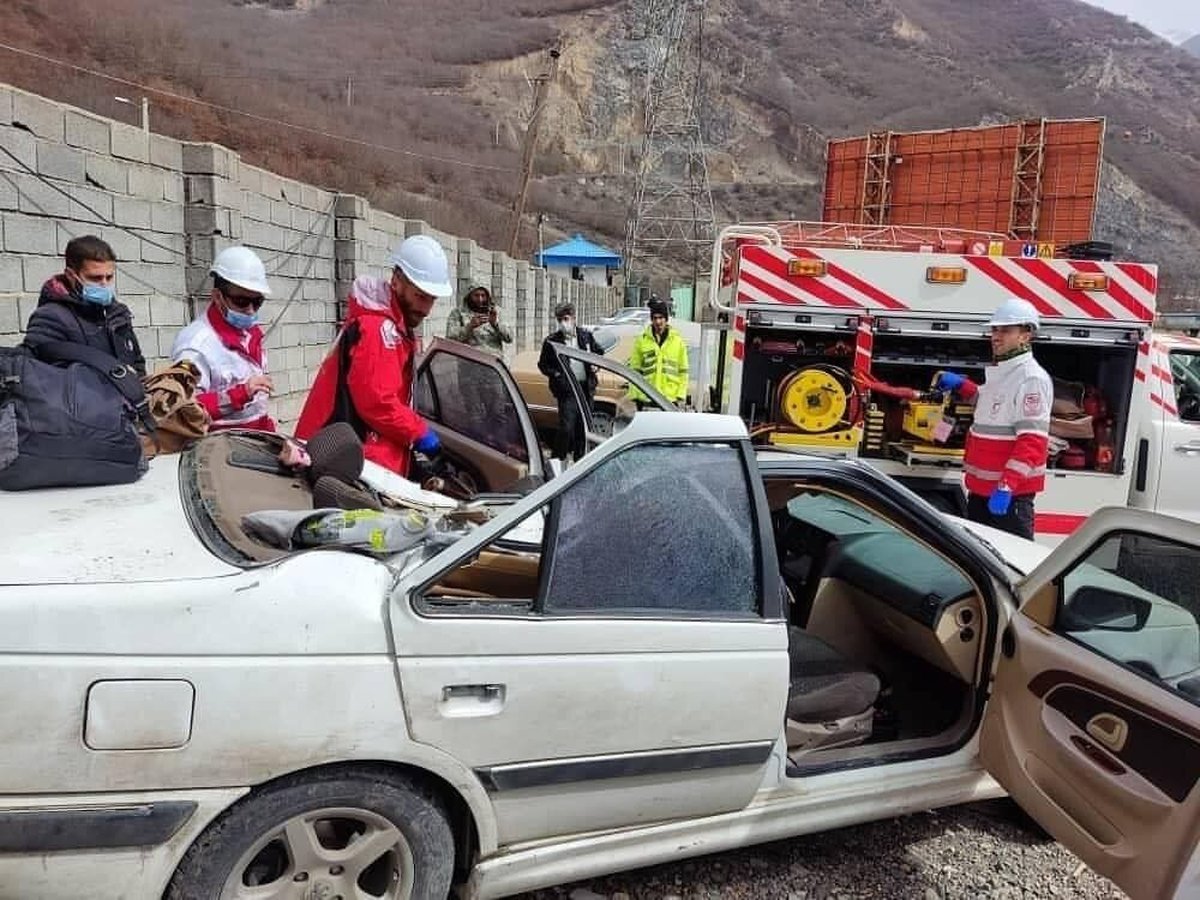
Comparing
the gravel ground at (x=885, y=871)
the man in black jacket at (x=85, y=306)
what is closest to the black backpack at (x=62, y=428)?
the man in black jacket at (x=85, y=306)

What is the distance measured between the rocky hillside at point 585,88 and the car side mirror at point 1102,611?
24679 millimetres

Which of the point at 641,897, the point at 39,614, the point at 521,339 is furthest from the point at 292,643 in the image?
the point at 521,339

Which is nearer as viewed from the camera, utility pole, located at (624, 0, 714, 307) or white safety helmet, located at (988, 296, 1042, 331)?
white safety helmet, located at (988, 296, 1042, 331)

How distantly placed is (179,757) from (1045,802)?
85.2 inches

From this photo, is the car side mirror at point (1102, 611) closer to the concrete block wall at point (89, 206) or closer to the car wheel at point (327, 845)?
the car wheel at point (327, 845)

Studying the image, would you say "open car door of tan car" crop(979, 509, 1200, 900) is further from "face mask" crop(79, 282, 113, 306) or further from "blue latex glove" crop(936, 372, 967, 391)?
"face mask" crop(79, 282, 113, 306)

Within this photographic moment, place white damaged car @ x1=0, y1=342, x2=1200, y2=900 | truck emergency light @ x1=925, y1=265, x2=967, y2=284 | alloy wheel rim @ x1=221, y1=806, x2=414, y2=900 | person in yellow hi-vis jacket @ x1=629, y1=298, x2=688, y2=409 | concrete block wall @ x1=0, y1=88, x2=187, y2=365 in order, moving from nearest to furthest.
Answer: white damaged car @ x1=0, y1=342, x2=1200, y2=900 → alloy wheel rim @ x1=221, y1=806, x2=414, y2=900 → concrete block wall @ x1=0, y1=88, x2=187, y2=365 → truck emergency light @ x1=925, y1=265, x2=967, y2=284 → person in yellow hi-vis jacket @ x1=629, y1=298, x2=688, y2=409

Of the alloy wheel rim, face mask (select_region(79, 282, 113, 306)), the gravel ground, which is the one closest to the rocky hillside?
face mask (select_region(79, 282, 113, 306))

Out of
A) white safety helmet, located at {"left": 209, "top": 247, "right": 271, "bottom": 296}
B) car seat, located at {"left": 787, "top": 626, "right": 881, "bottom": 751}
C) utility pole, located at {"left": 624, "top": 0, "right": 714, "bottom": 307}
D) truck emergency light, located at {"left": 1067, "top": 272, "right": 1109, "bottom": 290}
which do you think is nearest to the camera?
car seat, located at {"left": 787, "top": 626, "right": 881, "bottom": 751}

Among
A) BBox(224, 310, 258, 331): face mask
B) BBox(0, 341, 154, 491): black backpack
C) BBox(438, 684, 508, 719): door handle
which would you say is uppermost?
BBox(224, 310, 258, 331): face mask

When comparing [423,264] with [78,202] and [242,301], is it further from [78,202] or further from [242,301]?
[78,202]

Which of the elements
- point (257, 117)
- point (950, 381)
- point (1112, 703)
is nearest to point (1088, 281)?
point (950, 381)

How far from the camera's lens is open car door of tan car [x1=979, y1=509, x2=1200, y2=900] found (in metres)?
2.11

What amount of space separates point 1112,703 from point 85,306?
3.56 m
